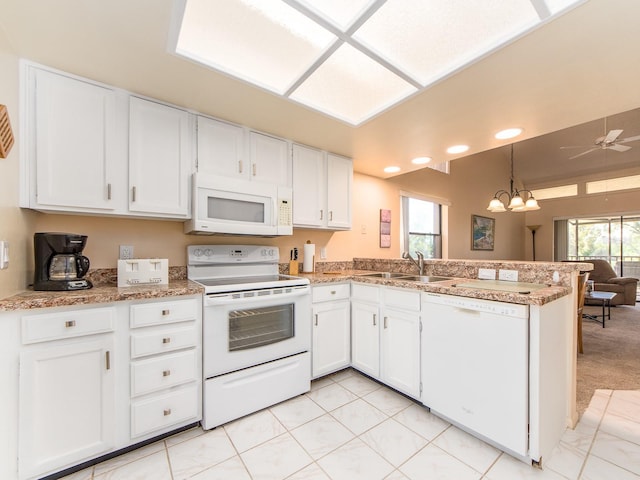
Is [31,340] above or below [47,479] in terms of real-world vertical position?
above

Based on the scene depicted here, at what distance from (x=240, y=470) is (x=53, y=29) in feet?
7.85

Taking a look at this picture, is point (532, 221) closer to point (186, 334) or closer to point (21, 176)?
point (186, 334)

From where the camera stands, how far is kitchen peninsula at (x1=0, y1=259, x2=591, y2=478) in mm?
1275

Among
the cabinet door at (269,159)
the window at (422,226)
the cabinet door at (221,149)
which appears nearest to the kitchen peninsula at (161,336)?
the cabinet door at (221,149)

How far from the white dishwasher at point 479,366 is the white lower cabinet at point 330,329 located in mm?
758

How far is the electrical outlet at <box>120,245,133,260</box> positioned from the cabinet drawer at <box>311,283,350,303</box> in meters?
1.42

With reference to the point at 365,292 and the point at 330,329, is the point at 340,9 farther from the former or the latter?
the point at 330,329

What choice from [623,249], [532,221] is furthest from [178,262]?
[623,249]

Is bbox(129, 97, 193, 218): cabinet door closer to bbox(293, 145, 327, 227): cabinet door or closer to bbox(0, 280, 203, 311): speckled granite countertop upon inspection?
bbox(0, 280, 203, 311): speckled granite countertop

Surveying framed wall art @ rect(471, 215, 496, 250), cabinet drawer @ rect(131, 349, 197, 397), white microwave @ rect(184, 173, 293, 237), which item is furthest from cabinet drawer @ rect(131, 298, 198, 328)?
framed wall art @ rect(471, 215, 496, 250)

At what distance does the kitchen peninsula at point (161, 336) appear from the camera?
A: 1.28 metres

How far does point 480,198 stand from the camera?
6.02 m

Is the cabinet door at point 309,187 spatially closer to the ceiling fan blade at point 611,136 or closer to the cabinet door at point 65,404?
the cabinet door at point 65,404

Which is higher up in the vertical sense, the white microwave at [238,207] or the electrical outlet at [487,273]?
the white microwave at [238,207]
